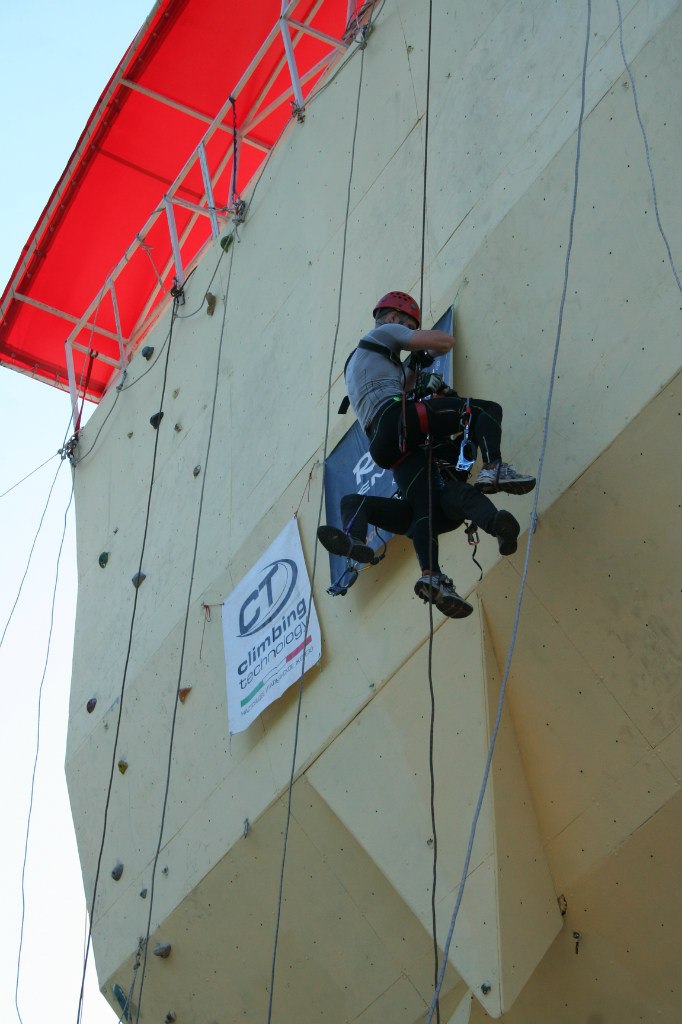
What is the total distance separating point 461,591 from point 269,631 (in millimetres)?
1660

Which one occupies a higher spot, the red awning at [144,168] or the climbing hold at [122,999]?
the red awning at [144,168]

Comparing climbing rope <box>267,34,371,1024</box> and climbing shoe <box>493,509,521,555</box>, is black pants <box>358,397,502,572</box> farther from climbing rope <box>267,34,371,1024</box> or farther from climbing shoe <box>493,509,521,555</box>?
climbing rope <box>267,34,371,1024</box>

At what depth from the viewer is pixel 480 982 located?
5.05m

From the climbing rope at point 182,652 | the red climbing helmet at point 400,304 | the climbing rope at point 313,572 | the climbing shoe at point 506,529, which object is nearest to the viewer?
the climbing shoe at point 506,529

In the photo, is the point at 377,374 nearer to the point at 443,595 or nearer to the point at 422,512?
the point at 422,512

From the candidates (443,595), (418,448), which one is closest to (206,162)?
(418,448)

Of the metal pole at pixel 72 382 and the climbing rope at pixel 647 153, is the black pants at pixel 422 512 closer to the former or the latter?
the climbing rope at pixel 647 153

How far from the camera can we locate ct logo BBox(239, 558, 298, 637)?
679 centimetres

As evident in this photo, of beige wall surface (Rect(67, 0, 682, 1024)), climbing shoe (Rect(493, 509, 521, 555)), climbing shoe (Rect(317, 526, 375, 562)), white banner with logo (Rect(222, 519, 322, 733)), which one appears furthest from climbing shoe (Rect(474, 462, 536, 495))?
white banner with logo (Rect(222, 519, 322, 733))

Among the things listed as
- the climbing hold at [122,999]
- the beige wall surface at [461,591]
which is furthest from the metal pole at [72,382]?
the climbing hold at [122,999]

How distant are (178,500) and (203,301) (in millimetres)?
1534

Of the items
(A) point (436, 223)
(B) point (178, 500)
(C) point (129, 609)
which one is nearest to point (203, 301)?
(B) point (178, 500)

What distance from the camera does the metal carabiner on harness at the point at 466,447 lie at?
5105 millimetres

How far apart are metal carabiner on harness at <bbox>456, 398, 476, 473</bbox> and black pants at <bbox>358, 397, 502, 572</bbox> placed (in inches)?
0.9
